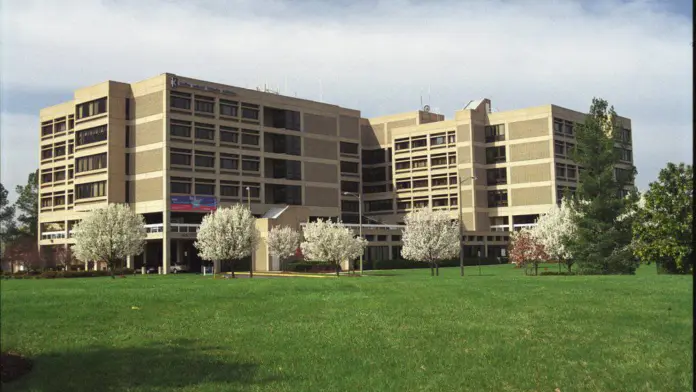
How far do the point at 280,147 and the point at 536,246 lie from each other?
54.1m

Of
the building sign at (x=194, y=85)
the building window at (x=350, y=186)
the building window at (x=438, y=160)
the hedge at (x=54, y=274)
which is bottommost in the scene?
the hedge at (x=54, y=274)

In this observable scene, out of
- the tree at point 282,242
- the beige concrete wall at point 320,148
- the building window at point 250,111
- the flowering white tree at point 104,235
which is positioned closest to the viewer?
the flowering white tree at point 104,235

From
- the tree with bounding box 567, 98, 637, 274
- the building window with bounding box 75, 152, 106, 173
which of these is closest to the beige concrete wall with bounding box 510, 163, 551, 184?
the tree with bounding box 567, 98, 637, 274

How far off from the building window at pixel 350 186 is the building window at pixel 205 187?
30.1m

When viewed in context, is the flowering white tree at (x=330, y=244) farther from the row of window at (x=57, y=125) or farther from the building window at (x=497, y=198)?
the building window at (x=497, y=198)

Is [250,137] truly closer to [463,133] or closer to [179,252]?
[179,252]

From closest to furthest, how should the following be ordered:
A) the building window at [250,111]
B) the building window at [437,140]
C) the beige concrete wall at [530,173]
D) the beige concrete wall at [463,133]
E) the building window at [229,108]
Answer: the building window at [229,108]
the building window at [250,111]
the beige concrete wall at [530,173]
the beige concrete wall at [463,133]
the building window at [437,140]

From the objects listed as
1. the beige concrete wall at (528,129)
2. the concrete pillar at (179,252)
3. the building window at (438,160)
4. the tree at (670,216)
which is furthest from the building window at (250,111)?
the tree at (670,216)

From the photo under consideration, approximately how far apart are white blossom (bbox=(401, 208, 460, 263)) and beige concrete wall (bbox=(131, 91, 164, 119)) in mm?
38026

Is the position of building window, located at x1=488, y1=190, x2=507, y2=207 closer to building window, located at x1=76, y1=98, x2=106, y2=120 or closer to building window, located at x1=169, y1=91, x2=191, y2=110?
building window, located at x1=169, y1=91, x2=191, y2=110

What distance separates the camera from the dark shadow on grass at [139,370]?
1352 centimetres

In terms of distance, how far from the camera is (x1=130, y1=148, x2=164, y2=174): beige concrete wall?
88.2m

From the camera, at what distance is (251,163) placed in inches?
3841

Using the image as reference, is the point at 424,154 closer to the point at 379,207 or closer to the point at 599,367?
the point at 379,207
